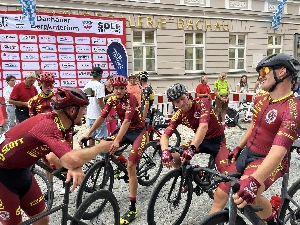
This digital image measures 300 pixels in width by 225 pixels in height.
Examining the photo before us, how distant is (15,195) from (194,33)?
1451 cm

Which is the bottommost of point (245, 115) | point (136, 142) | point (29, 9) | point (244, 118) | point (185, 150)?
point (244, 118)

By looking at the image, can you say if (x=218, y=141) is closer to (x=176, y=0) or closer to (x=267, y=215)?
(x=267, y=215)

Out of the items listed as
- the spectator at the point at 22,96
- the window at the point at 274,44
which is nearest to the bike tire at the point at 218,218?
the spectator at the point at 22,96

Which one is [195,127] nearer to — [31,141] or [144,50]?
[31,141]

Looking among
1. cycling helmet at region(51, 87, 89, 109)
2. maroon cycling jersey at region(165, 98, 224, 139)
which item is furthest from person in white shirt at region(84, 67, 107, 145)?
cycling helmet at region(51, 87, 89, 109)

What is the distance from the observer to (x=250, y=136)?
310 centimetres

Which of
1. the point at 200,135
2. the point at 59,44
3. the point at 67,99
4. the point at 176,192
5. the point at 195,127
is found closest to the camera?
the point at 67,99

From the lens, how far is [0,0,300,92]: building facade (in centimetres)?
1395

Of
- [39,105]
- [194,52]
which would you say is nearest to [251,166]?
[39,105]

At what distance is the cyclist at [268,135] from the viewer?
2217 mm

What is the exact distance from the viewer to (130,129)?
474 centimetres

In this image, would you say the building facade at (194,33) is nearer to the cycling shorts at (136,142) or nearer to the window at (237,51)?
the window at (237,51)

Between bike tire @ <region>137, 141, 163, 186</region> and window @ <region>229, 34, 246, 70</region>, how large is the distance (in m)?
12.8

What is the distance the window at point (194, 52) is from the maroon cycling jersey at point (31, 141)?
45.9 ft
